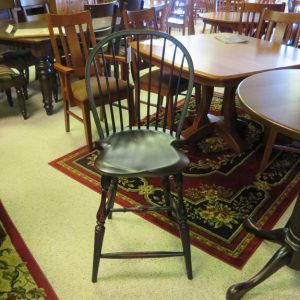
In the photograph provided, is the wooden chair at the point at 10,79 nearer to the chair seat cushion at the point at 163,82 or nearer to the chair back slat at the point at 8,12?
the chair back slat at the point at 8,12

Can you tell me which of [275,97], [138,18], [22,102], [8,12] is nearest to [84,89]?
[138,18]

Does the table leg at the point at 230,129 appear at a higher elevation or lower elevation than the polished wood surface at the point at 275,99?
lower

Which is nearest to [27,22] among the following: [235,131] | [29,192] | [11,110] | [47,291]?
[11,110]

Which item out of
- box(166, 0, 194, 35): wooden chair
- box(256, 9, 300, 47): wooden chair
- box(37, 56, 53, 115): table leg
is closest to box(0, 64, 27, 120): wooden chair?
box(37, 56, 53, 115): table leg

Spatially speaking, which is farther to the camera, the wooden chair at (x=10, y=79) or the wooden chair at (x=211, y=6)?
the wooden chair at (x=211, y=6)

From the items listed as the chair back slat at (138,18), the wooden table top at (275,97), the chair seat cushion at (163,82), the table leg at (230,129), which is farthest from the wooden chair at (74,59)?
the wooden table top at (275,97)

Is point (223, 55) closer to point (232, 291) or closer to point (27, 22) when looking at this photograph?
point (232, 291)

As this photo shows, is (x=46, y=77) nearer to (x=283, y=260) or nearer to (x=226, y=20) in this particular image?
(x=226, y=20)

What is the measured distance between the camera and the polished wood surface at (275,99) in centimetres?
103

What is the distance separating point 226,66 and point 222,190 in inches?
32.0

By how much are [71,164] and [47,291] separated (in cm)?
105

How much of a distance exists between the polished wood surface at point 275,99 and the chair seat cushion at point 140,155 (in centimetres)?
36

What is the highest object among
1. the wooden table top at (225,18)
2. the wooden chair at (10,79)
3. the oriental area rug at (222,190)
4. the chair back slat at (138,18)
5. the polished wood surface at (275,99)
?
the chair back slat at (138,18)

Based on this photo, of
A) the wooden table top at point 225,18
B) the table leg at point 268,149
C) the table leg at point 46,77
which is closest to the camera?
the table leg at point 268,149
